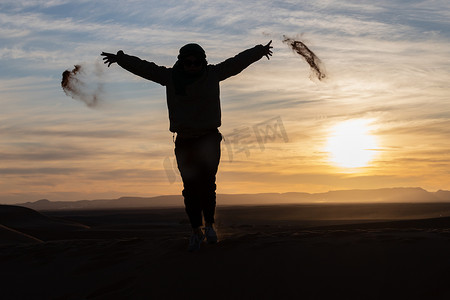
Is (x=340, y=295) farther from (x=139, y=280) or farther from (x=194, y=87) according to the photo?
(x=194, y=87)

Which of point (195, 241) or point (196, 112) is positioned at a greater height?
point (196, 112)

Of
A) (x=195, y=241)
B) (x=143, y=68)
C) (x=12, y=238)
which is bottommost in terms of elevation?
(x=12, y=238)

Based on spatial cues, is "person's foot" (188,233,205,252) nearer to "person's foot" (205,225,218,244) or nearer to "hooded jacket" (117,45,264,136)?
"person's foot" (205,225,218,244)

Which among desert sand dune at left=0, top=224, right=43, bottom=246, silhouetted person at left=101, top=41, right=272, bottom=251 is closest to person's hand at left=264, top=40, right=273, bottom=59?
silhouetted person at left=101, top=41, right=272, bottom=251

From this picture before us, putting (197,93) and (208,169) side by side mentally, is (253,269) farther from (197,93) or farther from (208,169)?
(197,93)

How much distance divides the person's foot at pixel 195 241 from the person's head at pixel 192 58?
1785mm

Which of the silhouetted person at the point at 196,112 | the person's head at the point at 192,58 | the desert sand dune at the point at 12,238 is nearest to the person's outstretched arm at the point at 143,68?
the silhouetted person at the point at 196,112

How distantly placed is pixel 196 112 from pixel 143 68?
0.83 meters

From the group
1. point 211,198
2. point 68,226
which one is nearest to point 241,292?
point 211,198

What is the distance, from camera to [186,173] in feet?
19.6

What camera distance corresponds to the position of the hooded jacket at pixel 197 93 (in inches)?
227

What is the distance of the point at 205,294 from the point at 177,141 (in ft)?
6.32

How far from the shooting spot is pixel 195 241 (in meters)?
5.77

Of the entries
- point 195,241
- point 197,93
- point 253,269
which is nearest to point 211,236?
point 195,241
